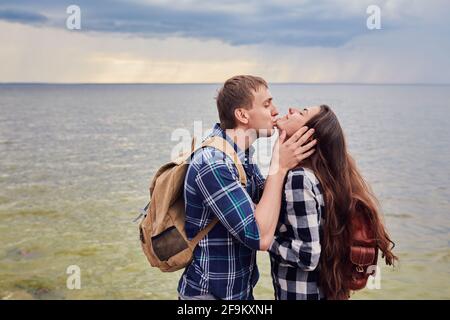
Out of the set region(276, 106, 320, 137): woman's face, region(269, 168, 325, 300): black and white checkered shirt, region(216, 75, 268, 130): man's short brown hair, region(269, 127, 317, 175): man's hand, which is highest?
region(216, 75, 268, 130): man's short brown hair

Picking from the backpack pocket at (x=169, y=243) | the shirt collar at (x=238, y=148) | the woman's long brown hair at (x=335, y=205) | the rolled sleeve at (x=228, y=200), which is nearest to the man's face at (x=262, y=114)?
the shirt collar at (x=238, y=148)

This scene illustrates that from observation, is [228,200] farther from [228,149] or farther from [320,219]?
[320,219]

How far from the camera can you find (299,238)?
3139 mm

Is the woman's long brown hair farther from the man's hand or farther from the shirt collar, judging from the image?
the shirt collar

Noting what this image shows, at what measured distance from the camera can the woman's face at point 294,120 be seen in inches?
130

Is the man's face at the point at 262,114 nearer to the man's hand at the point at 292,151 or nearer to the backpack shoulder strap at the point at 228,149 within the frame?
the man's hand at the point at 292,151

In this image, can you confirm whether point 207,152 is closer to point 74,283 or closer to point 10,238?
point 74,283

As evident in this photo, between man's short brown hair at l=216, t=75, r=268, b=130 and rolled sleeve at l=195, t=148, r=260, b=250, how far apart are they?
419mm

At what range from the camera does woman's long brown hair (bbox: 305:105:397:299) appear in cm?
321

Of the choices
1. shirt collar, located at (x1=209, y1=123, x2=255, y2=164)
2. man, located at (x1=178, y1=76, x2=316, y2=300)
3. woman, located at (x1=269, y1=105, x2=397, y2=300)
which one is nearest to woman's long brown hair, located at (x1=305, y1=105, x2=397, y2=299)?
woman, located at (x1=269, y1=105, x2=397, y2=300)

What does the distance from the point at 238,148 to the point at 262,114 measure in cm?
26

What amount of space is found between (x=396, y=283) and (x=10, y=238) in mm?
8135

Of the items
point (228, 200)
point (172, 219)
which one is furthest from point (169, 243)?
point (228, 200)
